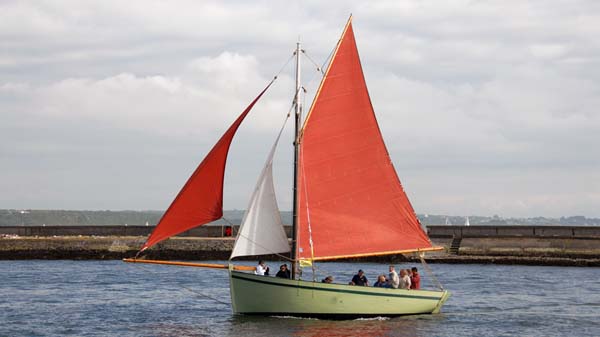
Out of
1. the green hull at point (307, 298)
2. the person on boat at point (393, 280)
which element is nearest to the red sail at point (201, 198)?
the green hull at point (307, 298)

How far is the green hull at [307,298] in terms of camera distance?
3944 cm

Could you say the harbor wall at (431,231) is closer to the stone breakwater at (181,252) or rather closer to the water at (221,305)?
the stone breakwater at (181,252)

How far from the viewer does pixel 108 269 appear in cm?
7100

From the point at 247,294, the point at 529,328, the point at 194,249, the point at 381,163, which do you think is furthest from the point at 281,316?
the point at 194,249

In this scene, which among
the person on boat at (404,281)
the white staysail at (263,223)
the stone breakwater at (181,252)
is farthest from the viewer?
the stone breakwater at (181,252)

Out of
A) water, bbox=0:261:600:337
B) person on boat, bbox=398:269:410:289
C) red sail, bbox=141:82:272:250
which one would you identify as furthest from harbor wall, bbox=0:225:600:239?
red sail, bbox=141:82:272:250

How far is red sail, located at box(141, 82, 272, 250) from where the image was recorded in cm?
3797

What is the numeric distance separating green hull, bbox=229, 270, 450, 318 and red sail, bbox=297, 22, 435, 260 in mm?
1484

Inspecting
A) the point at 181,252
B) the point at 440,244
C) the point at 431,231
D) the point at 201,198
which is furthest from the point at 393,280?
the point at 431,231

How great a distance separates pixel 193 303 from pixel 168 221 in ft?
41.0

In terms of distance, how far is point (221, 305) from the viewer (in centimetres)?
4831

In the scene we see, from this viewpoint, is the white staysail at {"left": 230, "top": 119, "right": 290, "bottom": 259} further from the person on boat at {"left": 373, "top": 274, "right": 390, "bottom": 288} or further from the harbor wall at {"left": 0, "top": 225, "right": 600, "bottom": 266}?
the harbor wall at {"left": 0, "top": 225, "right": 600, "bottom": 266}

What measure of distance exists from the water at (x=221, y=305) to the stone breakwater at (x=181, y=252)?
123 inches

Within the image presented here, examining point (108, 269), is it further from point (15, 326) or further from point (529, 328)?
point (529, 328)
